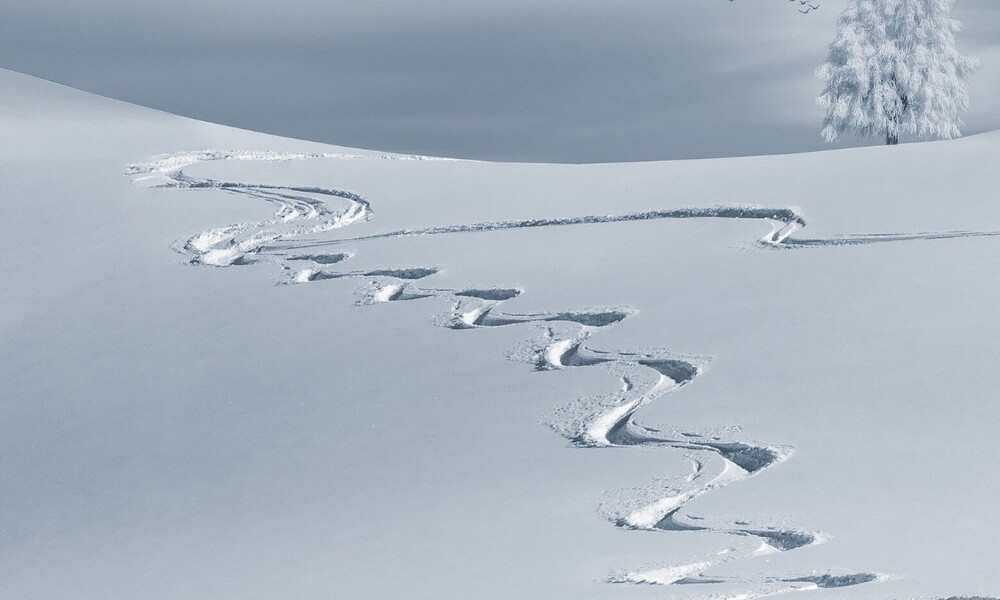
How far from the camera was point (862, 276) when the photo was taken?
763 centimetres

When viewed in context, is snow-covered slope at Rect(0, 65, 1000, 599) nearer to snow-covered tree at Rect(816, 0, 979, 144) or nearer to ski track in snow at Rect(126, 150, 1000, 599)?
ski track in snow at Rect(126, 150, 1000, 599)

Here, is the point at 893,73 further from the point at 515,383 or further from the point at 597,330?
the point at 515,383

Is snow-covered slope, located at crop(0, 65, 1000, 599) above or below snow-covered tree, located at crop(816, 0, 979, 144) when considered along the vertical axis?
below

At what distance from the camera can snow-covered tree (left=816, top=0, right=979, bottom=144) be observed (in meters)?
24.8

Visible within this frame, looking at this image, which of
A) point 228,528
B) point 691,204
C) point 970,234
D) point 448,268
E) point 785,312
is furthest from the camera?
point 691,204

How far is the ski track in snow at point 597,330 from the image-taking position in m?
4.52

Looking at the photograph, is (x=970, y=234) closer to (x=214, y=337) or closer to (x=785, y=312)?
(x=785, y=312)

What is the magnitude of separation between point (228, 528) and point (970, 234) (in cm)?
540

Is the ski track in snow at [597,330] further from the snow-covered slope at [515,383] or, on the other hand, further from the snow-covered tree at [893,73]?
the snow-covered tree at [893,73]

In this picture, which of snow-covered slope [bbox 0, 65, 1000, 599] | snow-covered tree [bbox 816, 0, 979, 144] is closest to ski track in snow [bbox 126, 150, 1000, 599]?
snow-covered slope [bbox 0, 65, 1000, 599]

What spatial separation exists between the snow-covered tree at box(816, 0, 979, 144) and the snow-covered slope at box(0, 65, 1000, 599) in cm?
1432

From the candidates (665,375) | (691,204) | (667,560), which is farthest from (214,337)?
(667,560)

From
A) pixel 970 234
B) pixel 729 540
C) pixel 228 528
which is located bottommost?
pixel 228 528

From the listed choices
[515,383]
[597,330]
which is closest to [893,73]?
[597,330]
